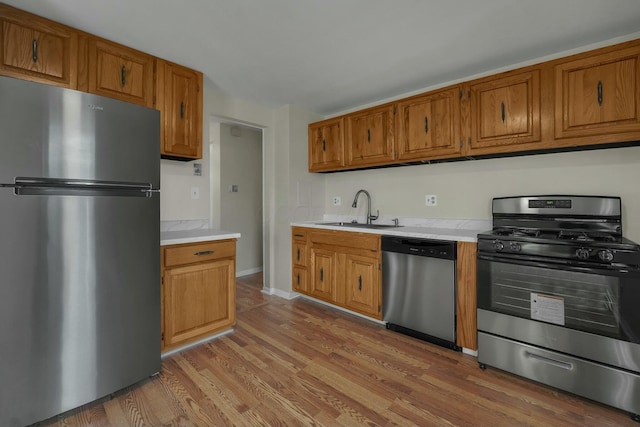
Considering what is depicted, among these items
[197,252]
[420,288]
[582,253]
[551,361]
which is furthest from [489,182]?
[197,252]

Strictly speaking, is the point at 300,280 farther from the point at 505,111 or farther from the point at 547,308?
the point at 505,111

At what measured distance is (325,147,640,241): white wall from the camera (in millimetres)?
2014

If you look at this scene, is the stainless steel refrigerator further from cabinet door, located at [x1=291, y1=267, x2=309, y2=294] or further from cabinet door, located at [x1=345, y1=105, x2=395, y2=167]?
cabinet door, located at [x1=345, y1=105, x2=395, y2=167]

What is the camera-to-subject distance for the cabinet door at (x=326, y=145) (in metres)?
3.31

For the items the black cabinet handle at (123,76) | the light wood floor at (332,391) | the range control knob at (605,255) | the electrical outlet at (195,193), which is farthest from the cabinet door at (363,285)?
the black cabinet handle at (123,76)

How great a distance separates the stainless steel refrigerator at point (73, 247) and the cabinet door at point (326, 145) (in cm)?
198

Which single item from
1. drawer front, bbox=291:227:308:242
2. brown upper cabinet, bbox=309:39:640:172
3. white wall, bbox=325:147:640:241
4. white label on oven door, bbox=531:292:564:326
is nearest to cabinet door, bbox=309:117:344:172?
white wall, bbox=325:147:640:241

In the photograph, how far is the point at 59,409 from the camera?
1.50 metres

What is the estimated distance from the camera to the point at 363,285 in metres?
2.80

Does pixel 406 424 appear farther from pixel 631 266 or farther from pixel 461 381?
pixel 631 266

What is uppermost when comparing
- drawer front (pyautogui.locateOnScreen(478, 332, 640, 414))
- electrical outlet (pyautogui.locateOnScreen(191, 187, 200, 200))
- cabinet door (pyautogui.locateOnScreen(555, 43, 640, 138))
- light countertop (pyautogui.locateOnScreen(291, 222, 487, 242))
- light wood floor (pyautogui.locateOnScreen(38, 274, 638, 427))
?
cabinet door (pyautogui.locateOnScreen(555, 43, 640, 138))

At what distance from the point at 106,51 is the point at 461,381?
3.39 metres

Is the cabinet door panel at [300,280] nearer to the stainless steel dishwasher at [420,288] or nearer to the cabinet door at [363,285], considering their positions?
the cabinet door at [363,285]

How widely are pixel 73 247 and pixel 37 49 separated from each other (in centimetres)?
133
